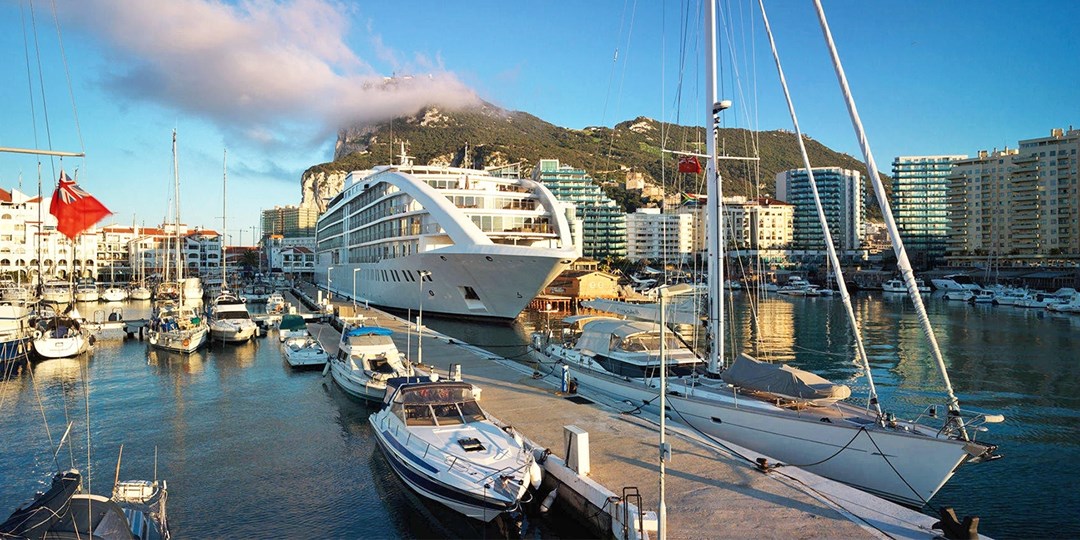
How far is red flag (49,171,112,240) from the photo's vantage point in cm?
1282

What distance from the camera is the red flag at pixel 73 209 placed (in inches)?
505

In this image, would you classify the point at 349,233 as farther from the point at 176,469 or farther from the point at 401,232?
the point at 176,469

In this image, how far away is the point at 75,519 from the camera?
7.73 m

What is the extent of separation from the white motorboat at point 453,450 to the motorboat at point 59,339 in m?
23.1

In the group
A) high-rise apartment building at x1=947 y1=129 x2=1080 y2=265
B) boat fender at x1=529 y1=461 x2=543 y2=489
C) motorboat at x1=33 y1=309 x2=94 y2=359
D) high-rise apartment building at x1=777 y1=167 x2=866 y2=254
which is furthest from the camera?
high-rise apartment building at x1=777 y1=167 x2=866 y2=254

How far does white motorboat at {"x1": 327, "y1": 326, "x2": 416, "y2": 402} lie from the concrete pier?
4943 mm

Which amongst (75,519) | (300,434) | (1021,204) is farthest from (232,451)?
(1021,204)

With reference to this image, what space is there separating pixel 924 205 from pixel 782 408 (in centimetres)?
16201

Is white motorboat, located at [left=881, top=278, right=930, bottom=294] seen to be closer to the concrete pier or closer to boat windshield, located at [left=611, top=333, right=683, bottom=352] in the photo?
boat windshield, located at [left=611, top=333, right=683, bottom=352]

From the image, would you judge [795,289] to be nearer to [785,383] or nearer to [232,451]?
[785,383]

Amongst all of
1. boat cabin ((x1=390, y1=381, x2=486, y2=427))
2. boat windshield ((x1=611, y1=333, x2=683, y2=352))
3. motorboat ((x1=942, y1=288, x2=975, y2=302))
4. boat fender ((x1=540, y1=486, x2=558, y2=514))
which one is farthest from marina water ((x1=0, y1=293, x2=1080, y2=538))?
motorboat ((x1=942, y1=288, x2=975, y2=302))

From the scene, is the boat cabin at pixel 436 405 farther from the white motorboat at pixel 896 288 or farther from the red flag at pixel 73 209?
the white motorboat at pixel 896 288

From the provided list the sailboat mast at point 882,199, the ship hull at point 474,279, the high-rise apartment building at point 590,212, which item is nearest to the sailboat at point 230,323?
the ship hull at point 474,279

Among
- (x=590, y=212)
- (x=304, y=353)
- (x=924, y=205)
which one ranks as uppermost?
(x=924, y=205)
